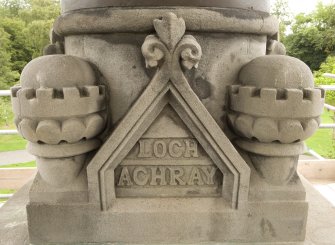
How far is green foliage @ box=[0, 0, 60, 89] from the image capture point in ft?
58.6

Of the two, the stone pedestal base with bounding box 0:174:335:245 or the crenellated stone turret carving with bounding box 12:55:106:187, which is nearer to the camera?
the crenellated stone turret carving with bounding box 12:55:106:187

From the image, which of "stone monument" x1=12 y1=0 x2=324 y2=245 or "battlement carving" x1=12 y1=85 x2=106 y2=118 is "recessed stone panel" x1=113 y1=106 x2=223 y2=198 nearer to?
"stone monument" x1=12 y1=0 x2=324 y2=245

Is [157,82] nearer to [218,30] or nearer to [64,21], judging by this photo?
[218,30]

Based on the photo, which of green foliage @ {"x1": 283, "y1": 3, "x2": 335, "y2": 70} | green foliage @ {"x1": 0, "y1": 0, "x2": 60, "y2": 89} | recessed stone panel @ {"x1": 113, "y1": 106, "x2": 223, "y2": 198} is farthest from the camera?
green foliage @ {"x1": 283, "y1": 3, "x2": 335, "y2": 70}

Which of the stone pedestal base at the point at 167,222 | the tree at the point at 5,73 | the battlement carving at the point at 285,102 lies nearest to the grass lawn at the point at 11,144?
the tree at the point at 5,73

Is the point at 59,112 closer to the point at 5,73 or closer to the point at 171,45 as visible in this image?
the point at 171,45

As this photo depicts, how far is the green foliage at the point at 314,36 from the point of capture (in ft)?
98.4

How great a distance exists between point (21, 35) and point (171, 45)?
77.7 feet

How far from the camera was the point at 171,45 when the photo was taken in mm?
1496

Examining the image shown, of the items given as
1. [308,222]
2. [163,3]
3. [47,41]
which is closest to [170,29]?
[163,3]

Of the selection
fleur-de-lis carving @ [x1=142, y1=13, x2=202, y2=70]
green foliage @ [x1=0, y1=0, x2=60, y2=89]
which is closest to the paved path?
green foliage @ [x1=0, y1=0, x2=60, y2=89]

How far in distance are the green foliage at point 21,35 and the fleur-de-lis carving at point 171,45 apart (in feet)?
54.0

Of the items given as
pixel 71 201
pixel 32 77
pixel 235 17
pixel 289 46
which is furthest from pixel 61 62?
pixel 289 46

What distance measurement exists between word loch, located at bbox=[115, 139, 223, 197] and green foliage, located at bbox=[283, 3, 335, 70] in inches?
1239
